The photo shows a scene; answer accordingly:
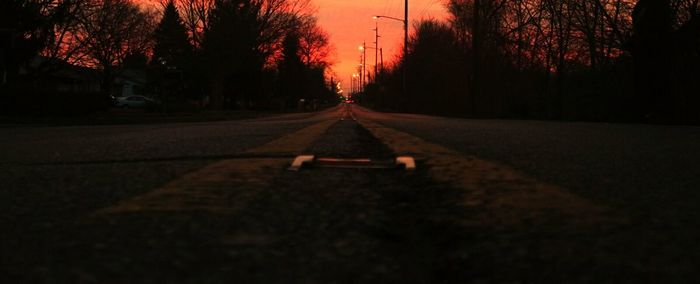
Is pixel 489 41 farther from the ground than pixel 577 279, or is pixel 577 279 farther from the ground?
pixel 489 41

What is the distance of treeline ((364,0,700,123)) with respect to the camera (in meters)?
15.5

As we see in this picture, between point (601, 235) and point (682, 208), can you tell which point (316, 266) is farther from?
point (682, 208)

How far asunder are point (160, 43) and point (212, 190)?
50.8 metres

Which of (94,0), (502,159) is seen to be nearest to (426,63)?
(94,0)

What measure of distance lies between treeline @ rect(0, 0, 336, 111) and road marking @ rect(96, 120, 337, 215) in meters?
25.7

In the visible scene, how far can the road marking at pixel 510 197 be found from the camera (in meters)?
1.65

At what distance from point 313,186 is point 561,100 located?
78.8 feet

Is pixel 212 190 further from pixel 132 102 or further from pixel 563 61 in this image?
pixel 132 102

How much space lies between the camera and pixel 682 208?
1840mm

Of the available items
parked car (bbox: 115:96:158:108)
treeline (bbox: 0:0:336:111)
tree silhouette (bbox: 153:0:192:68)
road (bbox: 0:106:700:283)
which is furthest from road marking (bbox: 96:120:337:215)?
parked car (bbox: 115:96:158:108)

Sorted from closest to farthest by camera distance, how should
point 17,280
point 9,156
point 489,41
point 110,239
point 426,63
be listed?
1. point 17,280
2. point 110,239
3. point 9,156
4. point 489,41
5. point 426,63

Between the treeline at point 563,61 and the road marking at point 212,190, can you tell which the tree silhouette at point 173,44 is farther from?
the road marking at point 212,190

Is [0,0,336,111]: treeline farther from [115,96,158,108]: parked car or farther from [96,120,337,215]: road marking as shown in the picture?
[96,120,337,215]: road marking

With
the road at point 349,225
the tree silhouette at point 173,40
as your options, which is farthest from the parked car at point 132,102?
the road at point 349,225
